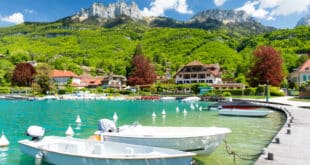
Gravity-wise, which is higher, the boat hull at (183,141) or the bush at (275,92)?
the bush at (275,92)

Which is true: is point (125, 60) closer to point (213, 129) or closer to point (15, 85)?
point (15, 85)

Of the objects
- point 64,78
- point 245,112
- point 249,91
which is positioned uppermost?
point 64,78

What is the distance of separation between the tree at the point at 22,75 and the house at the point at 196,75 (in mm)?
55279

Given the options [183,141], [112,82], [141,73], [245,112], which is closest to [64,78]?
[112,82]

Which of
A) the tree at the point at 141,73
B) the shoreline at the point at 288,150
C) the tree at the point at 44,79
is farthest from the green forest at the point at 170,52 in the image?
the shoreline at the point at 288,150

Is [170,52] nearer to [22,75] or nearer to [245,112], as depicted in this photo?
[22,75]

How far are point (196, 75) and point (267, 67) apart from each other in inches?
1539

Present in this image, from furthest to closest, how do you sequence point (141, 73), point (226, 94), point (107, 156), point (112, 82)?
point (112, 82) → point (141, 73) → point (226, 94) → point (107, 156)

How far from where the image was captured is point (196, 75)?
103 metres

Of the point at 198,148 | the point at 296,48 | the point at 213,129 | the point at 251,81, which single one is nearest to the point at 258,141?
the point at 213,129

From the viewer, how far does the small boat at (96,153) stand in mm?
10172

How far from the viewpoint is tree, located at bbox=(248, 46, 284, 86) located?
6550 centimetres

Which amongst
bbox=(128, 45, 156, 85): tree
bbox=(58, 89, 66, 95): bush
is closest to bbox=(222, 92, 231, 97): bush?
bbox=(128, 45, 156, 85): tree

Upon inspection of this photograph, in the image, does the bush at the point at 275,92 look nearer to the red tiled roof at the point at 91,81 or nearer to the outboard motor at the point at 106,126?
the outboard motor at the point at 106,126
